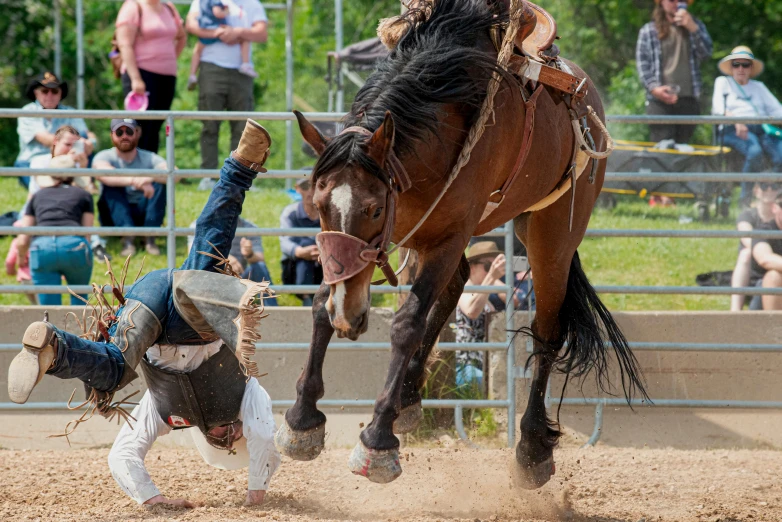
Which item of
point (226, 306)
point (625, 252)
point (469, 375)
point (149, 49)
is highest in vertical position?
point (149, 49)

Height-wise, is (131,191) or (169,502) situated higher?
(131,191)

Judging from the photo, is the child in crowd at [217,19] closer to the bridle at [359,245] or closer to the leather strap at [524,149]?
the leather strap at [524,149]

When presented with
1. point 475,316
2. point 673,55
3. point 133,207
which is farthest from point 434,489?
point 673,55

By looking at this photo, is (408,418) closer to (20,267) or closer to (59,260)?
(59,260)

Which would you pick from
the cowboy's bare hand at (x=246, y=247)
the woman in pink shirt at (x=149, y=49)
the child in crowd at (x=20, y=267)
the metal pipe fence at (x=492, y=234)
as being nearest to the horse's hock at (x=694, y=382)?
the metal pipe fence at (x=492, y=234)

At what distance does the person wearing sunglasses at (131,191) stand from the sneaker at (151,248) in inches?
15.7

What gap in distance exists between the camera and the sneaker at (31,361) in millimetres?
3512

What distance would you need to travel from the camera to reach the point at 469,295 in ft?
20.1

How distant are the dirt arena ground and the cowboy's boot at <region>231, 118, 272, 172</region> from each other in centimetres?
157

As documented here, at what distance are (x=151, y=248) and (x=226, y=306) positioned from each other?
4.27 metres

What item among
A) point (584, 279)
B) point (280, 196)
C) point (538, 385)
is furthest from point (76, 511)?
point (280, 196)

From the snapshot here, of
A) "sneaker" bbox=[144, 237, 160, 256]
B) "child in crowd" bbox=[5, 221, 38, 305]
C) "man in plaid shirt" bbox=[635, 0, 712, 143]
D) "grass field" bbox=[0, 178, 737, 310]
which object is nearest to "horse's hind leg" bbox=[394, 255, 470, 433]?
"grass field" bbox=[0, 178, 737, 310]

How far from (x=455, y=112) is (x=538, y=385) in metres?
1.83

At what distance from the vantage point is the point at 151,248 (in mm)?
7695
